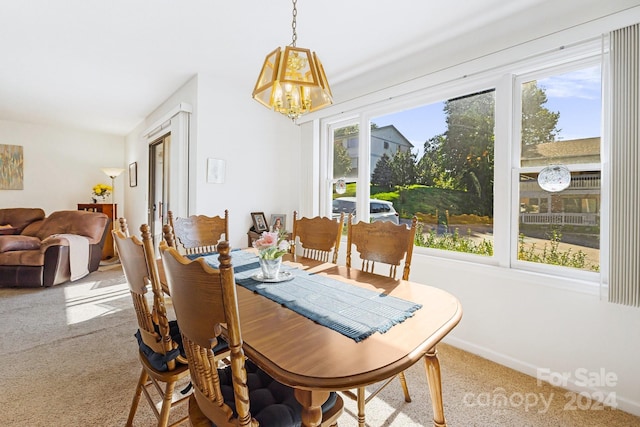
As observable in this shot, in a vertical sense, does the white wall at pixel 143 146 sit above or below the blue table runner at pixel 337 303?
above

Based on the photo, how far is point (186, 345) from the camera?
941 millimetres

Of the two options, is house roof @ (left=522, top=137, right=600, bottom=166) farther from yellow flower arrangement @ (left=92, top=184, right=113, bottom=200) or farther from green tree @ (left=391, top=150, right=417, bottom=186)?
yellow flower arrangement @ (left=92, top=184, right=113, bottom=200)

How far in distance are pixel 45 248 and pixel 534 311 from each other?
516cm

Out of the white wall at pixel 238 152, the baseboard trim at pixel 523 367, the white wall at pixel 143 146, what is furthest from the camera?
the white wall at pixel 143 146

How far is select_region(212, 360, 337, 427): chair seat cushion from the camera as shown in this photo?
95cm

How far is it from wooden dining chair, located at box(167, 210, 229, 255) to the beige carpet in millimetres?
887

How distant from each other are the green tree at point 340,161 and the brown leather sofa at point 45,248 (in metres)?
3.61

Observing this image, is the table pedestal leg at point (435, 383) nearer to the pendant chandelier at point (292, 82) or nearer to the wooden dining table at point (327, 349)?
the wooden dining table at point (327, 349)

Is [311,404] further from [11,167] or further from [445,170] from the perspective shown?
[11,167]

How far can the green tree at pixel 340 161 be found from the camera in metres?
3.56

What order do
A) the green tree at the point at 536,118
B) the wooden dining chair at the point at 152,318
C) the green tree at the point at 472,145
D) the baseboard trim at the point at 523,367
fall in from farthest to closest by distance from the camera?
the green tree at the point at 472,145
the green tree at the point at 536,118
the baseboard trim at the point at 523,367
the wooden dining chair at the point at 152,318

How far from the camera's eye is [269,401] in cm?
104

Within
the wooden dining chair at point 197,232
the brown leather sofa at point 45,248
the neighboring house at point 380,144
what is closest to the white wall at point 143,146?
the brown leather sofa at point 45,248

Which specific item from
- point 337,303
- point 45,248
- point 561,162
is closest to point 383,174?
point 561,162
